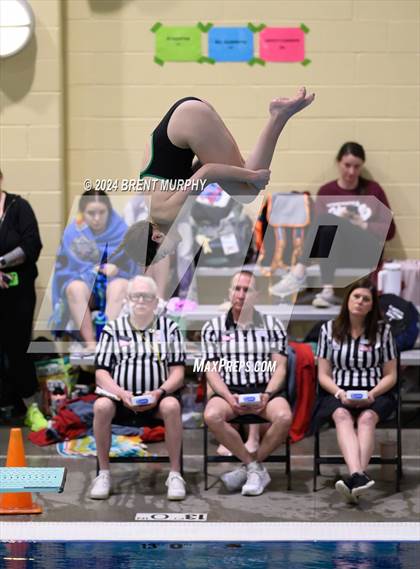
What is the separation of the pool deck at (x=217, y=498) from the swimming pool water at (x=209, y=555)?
0.36m

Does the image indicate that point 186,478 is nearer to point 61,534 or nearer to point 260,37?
point 61,534

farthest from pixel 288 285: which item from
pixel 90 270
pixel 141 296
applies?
pixel 90 270

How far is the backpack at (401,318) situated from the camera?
6.23 m

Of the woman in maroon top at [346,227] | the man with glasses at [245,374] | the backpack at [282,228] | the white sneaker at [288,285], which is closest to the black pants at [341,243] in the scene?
the woman in maroon top at [346,227]

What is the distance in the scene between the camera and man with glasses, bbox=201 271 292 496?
194 inches

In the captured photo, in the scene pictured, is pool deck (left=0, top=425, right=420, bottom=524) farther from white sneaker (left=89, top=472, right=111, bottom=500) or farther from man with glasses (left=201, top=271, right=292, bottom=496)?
man with glasses (left=201, top=271, right=292, bottom=496)

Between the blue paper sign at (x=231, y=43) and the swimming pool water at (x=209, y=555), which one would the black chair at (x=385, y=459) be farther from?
the blue paper sign at (x=231, y=43)

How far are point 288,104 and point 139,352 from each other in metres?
2.33

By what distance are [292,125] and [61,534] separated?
2.06 m

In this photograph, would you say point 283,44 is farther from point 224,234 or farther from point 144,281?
point 224,234

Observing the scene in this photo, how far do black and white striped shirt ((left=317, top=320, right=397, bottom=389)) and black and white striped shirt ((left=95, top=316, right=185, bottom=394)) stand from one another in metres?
0.70

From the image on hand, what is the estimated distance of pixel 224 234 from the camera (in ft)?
18.5

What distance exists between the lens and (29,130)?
4.61 metres

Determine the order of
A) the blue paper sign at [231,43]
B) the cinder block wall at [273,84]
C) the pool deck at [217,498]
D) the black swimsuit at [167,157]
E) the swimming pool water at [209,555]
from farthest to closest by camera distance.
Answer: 1. the pool deck at [217,498]
2. the swimming pool water at [209,555]
3. the cinder block wall at [273,84]
4. the blue paper sign at [231,43]
5. the black swimsuit at [167,157]
